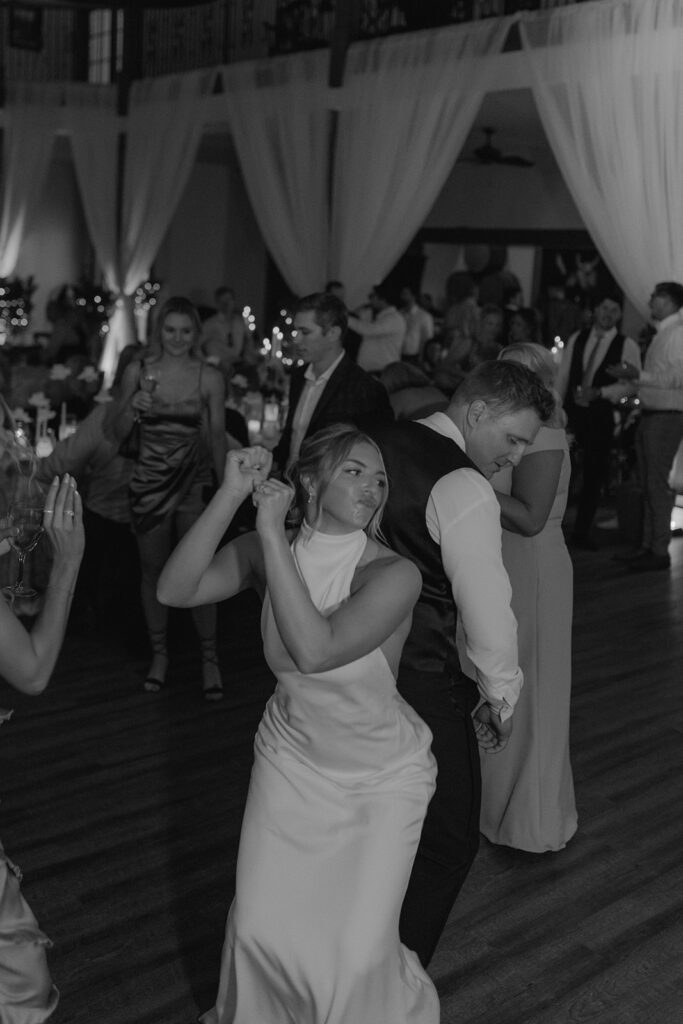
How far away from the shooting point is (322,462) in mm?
2039

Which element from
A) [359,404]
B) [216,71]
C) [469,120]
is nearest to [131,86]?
[216,71]

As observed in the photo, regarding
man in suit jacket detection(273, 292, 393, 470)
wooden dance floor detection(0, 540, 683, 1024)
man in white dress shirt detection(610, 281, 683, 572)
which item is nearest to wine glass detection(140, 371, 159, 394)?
man in suit jacket detection(273, 292, 393, 470)

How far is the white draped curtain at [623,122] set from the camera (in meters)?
6.95

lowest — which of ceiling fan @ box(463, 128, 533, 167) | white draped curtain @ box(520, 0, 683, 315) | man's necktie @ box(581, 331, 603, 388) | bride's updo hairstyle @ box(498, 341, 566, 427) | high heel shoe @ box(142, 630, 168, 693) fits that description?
high heel shoe @ box(142, 630, 168, 693)

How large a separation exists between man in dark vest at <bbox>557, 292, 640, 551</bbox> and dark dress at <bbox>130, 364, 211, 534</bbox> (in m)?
3.70

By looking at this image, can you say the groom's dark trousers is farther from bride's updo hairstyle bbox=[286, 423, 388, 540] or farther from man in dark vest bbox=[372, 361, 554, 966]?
bride's updo hairstyle bbox=[286, 423, 388, 540]

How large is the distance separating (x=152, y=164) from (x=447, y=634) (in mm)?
10144

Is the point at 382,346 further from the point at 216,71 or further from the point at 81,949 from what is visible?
the point at 81,949

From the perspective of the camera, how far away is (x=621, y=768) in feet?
13.6

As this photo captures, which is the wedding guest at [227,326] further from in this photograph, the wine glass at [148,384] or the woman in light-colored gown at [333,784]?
the woman in light-colored gown at [333,784]

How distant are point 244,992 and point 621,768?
2308 millimetres

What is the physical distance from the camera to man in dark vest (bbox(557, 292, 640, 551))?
7.83 metres

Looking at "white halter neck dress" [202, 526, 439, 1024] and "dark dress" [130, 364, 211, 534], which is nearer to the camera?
"white halter neck dress" [202, 526, 439, 1024]

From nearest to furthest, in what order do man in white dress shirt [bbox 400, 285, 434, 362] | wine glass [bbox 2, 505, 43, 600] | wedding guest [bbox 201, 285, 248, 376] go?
wine glass [bbox 2, 505, 43, 600] < wedding guest [bbox 201, 285, 248, 376] < man in white dress shirt [bbox 400, 285, 434, 362]
